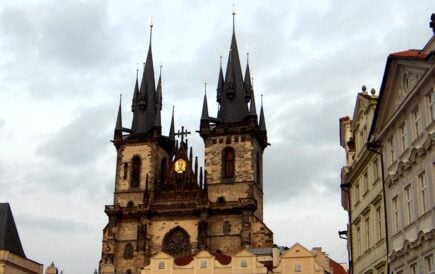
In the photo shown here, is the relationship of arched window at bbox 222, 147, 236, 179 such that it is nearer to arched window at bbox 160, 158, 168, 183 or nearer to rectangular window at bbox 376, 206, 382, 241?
arched window at bbox 160, 158, 168, 183

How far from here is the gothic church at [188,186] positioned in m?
63.8

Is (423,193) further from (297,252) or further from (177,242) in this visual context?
(177,242)

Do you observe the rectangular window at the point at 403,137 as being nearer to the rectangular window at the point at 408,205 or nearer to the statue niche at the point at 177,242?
the rectangular window at the point at 408,205

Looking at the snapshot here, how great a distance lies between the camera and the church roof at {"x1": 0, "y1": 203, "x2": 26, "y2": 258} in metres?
54.6

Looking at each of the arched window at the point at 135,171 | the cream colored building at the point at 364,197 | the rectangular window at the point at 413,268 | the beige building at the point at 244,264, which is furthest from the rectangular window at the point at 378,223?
the arched window at the point at 135,171

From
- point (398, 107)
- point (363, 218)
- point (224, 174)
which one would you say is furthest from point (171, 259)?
point (398, 107)

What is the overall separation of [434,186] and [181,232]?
4884 cm

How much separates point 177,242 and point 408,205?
4610 cm

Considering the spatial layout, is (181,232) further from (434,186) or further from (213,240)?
(434,186)

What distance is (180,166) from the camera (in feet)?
228

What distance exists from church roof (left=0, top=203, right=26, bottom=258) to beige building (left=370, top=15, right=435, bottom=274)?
3932 cm

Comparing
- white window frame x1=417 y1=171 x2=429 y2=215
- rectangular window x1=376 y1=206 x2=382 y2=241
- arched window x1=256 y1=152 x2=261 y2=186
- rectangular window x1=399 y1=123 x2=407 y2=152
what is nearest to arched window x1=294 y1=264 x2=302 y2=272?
arched window x1=256 y1=152 x2=261 y2=186

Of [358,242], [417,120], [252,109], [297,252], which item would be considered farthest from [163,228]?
[417,120]

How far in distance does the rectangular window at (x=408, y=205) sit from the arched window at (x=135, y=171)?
5075cm
